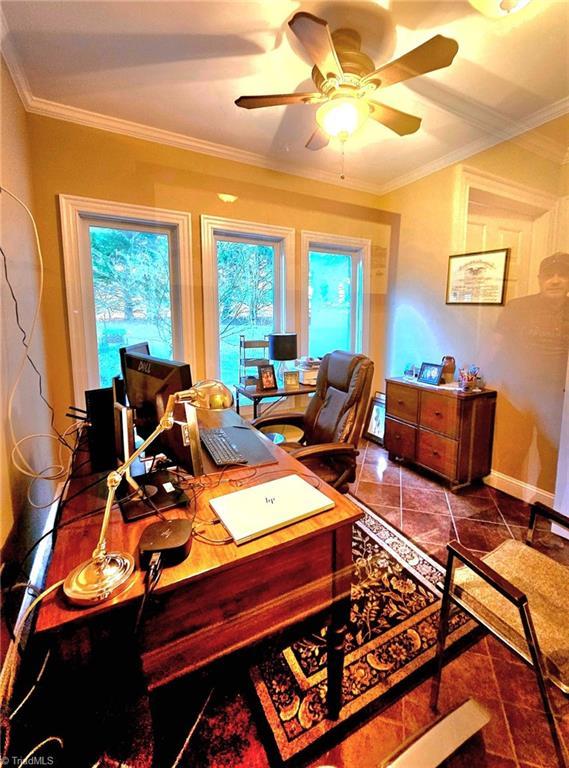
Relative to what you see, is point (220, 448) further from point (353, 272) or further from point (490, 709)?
point (353, 272)

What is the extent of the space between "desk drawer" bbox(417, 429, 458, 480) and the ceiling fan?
7.05ft

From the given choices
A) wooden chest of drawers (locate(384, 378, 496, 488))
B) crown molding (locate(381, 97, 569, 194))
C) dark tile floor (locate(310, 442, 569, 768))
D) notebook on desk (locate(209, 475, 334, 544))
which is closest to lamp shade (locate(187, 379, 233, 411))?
notebook on desk (locate(209, 475, 334, 544))


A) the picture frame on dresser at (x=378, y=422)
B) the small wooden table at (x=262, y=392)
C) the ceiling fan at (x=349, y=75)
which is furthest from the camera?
the picture frame on dresser at (x=378, y=422)

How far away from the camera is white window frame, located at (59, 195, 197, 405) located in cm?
231

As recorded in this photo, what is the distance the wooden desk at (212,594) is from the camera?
74 centimetres

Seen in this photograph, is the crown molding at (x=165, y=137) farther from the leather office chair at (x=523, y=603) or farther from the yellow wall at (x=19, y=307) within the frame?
the leather office chair at (x=523, y=603)

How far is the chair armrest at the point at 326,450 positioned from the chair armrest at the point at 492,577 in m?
0.70

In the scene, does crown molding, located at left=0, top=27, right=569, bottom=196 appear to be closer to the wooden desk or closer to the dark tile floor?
the wooden desk

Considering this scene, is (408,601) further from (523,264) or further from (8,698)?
(523,264)

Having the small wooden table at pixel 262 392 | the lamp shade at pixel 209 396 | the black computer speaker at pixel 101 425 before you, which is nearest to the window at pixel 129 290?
the small wooden table at pixel 262 392

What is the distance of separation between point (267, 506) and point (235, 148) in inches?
112

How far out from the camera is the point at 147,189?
8.23ft

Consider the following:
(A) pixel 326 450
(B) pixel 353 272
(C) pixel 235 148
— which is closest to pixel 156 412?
(A) pixel 326 450

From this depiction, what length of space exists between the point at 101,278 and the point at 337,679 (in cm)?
276
